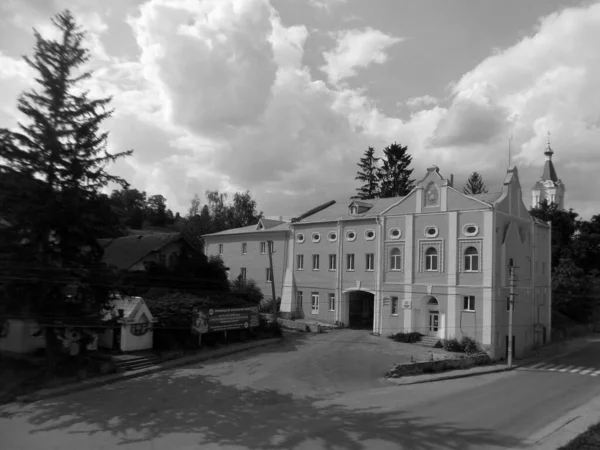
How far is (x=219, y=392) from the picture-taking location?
845 inches

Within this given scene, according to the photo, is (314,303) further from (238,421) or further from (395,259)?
(238,421)

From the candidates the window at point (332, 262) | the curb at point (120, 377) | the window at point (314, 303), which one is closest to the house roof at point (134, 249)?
the curb at point (120, 377)

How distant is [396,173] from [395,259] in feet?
107

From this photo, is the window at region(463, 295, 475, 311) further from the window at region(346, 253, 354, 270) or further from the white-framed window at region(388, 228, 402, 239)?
the window at region(346, 253, 354, 270)

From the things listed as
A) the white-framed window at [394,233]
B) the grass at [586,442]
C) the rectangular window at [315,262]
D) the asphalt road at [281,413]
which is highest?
the white-framed window at [394,233]

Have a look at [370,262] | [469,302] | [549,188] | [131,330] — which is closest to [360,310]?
[370,262]

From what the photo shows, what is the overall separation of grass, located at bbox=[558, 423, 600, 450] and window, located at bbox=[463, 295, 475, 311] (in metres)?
Answer: 18.3

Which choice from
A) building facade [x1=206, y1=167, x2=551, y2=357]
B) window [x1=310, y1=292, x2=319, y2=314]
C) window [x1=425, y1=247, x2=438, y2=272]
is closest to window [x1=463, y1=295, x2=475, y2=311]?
building facade [x1=206, y1=167, x2=551, y2=357]

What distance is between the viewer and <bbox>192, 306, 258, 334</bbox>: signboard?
1175 inches

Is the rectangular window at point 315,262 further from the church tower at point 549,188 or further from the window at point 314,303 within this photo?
the church tower at point 549,188

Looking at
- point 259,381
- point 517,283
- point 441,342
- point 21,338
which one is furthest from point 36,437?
point 517,283

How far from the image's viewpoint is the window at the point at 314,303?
135ft

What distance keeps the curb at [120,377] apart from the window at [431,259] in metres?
13.1

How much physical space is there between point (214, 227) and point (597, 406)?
5883cm
